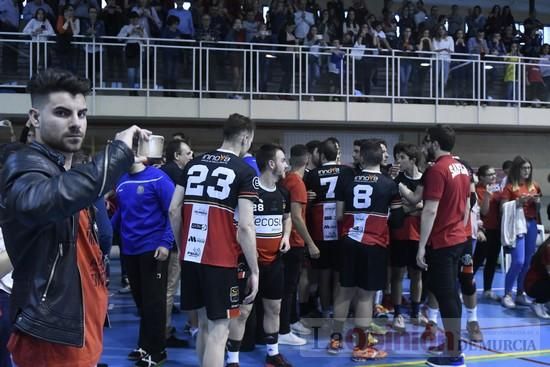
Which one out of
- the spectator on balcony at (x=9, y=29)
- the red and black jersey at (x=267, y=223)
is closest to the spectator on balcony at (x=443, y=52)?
the spectator on balcony at (x=9, y=29)

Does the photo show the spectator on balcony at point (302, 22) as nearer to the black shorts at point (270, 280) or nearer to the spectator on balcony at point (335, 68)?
the spectator on balcony at point (335, 68)

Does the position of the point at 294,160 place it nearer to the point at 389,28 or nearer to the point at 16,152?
the point at 16,152

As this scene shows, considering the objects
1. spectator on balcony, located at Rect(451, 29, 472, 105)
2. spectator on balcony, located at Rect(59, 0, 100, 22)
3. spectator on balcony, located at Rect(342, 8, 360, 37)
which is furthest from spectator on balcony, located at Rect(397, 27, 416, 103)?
spectator on balcony, located at Rect(59, 0, 100, 22)

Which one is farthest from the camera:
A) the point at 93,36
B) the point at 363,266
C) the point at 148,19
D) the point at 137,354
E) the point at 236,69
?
the point at 148,19

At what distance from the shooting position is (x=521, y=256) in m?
7.34

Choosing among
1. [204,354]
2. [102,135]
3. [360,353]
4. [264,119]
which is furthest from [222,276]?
[102,135]

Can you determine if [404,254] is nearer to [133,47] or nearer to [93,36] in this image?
[133,47]

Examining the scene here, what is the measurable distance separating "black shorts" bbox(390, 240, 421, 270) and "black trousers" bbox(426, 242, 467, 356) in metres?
1.06

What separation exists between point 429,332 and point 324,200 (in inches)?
66.9

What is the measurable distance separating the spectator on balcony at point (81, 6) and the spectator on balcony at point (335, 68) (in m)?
5.22

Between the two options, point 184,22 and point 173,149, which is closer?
point 173,149

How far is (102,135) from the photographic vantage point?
1305 centimetres

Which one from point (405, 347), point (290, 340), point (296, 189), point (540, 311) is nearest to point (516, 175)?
point (540, 311)

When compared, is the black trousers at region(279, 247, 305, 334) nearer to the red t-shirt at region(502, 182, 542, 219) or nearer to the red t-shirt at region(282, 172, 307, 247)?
the red t-shirt at region(282, 172, 307, 247)
